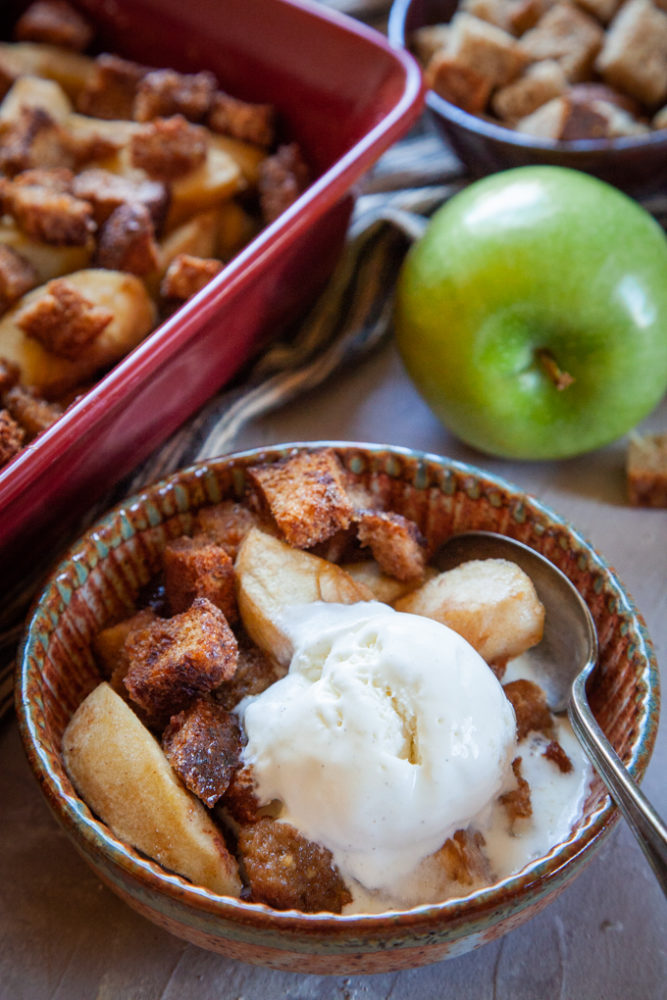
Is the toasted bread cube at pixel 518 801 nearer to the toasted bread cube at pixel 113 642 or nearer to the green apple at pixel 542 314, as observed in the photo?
the toasted bread cube at pixel 113 642

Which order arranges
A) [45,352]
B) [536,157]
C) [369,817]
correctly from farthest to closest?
[536,157] < [45,352] < [369,817]

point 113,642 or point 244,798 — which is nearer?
point 244,798

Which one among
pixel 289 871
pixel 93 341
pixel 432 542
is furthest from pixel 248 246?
pixel 289 871

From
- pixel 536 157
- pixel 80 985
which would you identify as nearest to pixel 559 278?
pixel 536 157

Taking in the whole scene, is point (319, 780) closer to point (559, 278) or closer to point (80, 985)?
point (80, 985)

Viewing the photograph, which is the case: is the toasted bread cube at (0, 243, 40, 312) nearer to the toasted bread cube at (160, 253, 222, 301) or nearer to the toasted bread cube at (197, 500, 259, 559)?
the toasted bread cube at (160, 253, 222, 301)

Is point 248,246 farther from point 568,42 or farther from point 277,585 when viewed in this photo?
point 568,42
